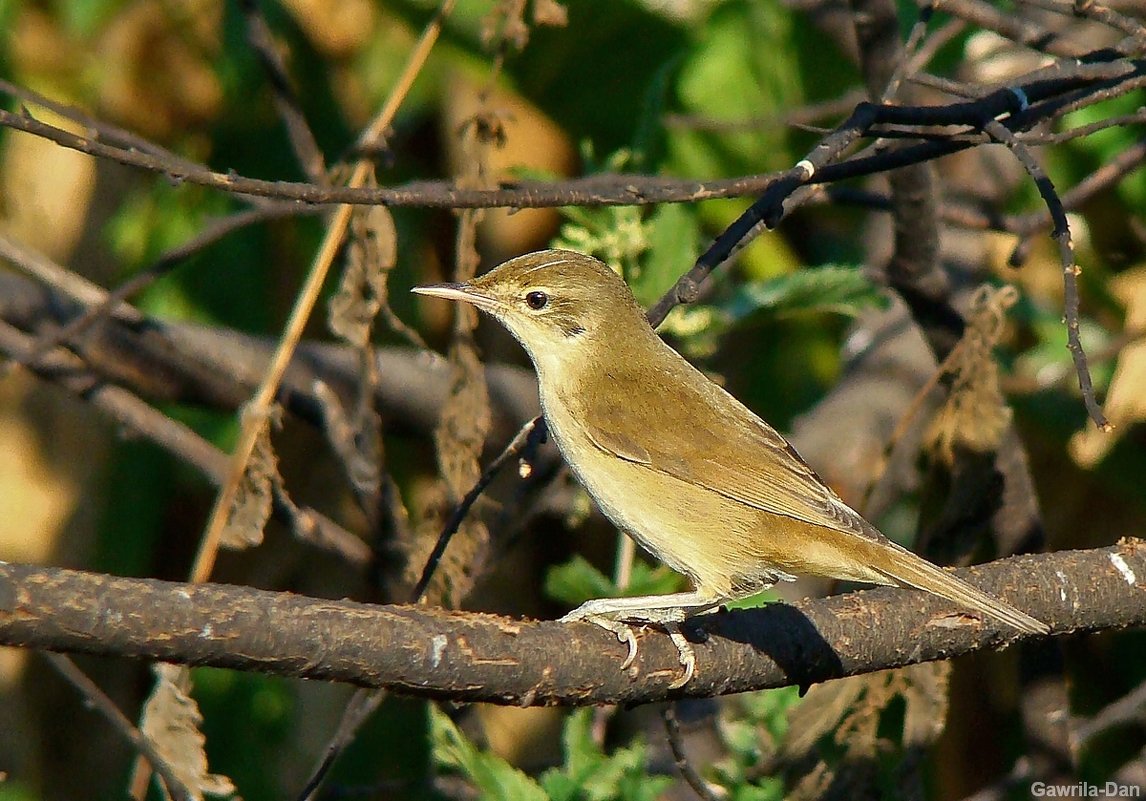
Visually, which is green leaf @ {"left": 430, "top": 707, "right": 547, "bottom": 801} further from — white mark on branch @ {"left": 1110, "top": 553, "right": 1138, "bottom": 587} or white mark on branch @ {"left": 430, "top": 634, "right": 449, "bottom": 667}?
white mark on branch @ {"left": 1110, "top": 553, "right": 1138, "bottom": 587}

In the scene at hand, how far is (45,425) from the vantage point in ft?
19.2

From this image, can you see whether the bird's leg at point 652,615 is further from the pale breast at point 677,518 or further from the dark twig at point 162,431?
the dark twig at point 162,431

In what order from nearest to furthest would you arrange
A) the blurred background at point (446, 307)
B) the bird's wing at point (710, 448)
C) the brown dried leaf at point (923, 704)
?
the bird's wing at point (710, 448), the brown dried leaf at point (923, 704), the blurred background at point (446, 307)

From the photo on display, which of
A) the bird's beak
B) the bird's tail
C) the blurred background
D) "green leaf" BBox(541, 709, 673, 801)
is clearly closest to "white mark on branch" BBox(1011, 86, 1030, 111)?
the bird's tail

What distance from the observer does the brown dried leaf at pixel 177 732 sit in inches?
119

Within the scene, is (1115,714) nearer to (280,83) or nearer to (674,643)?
(674,643)

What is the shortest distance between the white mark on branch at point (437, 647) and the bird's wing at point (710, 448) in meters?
1.14

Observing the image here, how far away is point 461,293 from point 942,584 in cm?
141

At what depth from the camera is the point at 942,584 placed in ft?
9.37

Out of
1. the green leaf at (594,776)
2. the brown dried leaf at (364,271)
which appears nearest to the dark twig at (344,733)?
the green leaf at (594,776)

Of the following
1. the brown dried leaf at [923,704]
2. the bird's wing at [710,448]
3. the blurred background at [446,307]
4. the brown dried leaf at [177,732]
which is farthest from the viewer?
the blurred background at [446,307]

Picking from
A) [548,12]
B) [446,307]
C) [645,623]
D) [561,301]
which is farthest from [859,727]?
[446,307]

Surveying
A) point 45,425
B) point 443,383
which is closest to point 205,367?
point 443,383

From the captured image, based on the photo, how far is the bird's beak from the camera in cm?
346
